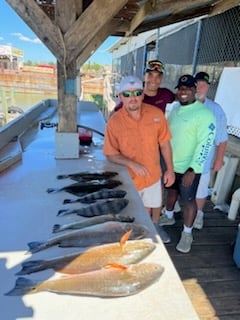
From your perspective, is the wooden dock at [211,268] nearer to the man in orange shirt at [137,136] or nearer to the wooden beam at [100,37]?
the man in orange shirt at [137,136]

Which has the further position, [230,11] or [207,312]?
[230,11]

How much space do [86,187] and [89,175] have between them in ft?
0.76

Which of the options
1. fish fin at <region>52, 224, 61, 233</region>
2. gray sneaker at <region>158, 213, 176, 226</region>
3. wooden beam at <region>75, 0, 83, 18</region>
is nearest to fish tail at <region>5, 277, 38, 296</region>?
fish fin at <region>52, 224, 61, 233</region>

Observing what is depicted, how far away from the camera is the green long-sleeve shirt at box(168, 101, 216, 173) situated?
2.16m

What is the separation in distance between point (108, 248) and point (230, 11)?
3.60 m

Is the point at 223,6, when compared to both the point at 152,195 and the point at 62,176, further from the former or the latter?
the point at 62,176

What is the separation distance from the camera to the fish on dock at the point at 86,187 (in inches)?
71.4

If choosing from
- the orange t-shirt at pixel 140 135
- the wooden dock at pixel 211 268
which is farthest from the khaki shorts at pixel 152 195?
the wooden dock at pixel 211 268

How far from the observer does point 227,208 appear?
341cm

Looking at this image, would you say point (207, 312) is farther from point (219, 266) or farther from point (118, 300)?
point (118, 300)

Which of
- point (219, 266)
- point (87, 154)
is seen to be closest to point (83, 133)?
point (87, 154)

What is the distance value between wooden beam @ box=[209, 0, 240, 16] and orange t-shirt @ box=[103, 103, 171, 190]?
2220 mm

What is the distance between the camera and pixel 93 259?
1.12m

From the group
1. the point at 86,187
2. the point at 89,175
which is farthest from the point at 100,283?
the point at 89,175
